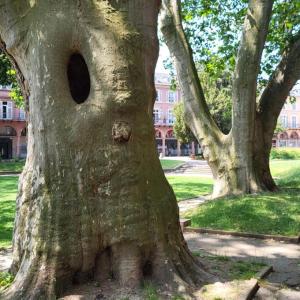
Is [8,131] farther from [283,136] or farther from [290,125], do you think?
[290,125]

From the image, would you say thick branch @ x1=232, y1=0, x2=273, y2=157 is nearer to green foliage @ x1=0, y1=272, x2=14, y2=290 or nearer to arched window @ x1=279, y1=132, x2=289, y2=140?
green foliage @ x1=0, y1=272, x2=14, y2=290

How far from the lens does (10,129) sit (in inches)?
2163

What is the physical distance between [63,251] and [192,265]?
145 centimetres

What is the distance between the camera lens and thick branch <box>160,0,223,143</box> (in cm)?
1140

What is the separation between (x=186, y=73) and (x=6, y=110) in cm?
4798

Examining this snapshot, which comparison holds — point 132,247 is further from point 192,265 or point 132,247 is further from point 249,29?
point 249,29

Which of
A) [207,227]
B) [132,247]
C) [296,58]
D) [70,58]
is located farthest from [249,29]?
[132,247]

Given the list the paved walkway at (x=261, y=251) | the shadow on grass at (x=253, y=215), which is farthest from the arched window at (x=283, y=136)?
the paved walkway at (x=261, y=251)

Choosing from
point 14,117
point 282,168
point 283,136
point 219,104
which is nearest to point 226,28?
point 282,168

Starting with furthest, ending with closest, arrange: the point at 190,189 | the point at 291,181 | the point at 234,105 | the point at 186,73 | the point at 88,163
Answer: the point at 190,189 → the point at 291,181 → the point at 186,73 → the point at 234,105 → the point at 88,163

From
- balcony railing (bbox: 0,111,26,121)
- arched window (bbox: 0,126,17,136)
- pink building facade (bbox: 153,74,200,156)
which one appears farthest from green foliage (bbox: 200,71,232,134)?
arched window (bbox: 0,126,17,136)

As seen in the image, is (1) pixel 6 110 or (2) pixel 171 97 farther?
(2) pixel 171 97

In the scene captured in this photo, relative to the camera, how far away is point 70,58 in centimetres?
439

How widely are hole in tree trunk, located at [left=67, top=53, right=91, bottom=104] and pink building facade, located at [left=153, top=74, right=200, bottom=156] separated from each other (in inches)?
2283
